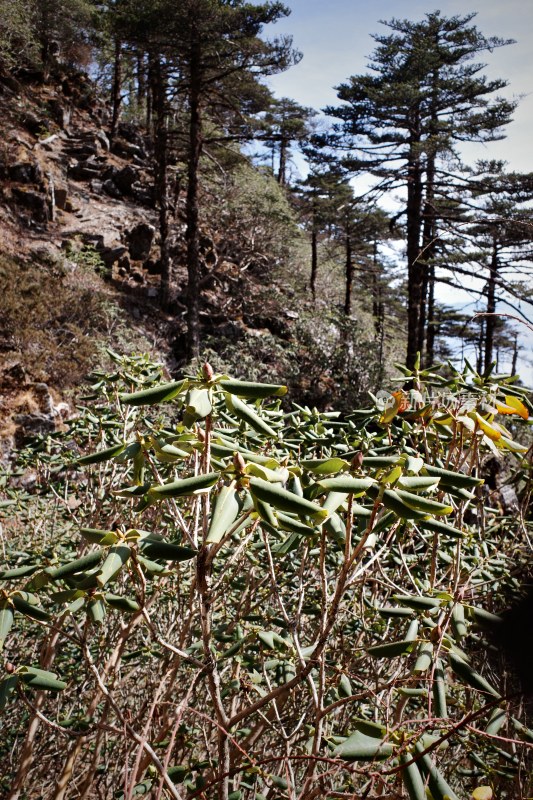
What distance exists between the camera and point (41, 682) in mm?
1067

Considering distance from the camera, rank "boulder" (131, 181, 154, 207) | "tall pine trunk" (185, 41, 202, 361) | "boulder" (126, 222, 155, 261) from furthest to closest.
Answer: "boulder" (131, 181, 154, 207) < "boulder" (126, 222, 155, 261) < "tall pine trunk" (185, 41, 202, 361)

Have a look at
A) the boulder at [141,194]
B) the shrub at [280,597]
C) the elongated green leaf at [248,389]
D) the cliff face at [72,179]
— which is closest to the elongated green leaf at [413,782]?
the shrub at [280,597]

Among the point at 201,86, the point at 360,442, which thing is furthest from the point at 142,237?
the point at 360,442

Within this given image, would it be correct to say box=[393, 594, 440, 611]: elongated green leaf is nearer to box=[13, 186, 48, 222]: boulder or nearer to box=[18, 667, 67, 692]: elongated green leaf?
box=[18, 667, 67, 692]: elongated green leaf

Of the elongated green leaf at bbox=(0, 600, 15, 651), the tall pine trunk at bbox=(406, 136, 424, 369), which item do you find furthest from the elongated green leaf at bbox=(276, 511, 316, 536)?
the tall pine trunk at bbox=(406, 136, 424, 369)

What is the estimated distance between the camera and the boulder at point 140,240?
14.2m

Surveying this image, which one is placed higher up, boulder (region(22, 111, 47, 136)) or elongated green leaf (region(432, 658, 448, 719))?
boulder (region(22, 111, 47, 136))

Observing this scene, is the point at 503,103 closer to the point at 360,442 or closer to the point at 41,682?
the point at 360,442

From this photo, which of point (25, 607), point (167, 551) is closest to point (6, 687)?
point (25, 607)

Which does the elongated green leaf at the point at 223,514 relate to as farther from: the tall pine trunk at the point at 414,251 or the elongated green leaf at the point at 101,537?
the tall pine trunk at the point at 414,251

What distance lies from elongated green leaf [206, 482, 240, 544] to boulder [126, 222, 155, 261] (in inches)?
577

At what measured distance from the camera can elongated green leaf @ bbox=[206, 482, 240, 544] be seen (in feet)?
2.42

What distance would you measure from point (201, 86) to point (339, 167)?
3.74 meters

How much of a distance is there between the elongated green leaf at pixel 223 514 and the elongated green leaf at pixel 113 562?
0.19 meters
